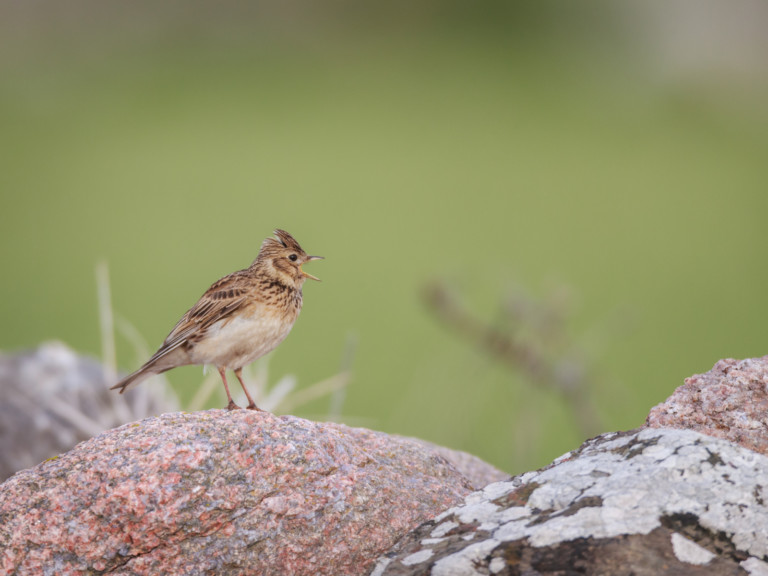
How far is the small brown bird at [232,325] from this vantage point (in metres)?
3.07

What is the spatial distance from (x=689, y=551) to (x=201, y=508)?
115 centimetres

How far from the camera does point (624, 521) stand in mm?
1969

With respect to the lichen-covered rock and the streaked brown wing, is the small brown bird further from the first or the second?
the lichen-covered rock

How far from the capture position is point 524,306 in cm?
436

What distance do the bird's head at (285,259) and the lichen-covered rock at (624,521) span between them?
49.1 inches

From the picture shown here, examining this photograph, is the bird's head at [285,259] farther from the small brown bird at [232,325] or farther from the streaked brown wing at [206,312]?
the streaked brown wing at [206,312]

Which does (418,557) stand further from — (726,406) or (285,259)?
(285,259)

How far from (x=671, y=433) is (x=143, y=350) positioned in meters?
2.99

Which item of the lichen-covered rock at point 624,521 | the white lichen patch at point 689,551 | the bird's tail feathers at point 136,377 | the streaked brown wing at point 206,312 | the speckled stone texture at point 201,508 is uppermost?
the streaked brown wing at point 206,312

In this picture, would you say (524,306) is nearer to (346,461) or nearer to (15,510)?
(346,461)

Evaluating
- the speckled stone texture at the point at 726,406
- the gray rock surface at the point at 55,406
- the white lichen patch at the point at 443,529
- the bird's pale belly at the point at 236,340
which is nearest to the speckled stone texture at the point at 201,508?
the white lichen patch at the point at 443,529

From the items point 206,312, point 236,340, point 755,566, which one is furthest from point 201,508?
point 755,566

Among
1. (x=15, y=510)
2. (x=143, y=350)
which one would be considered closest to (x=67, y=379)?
(x=143, y=350)

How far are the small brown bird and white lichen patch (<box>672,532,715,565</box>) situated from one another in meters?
1.54
